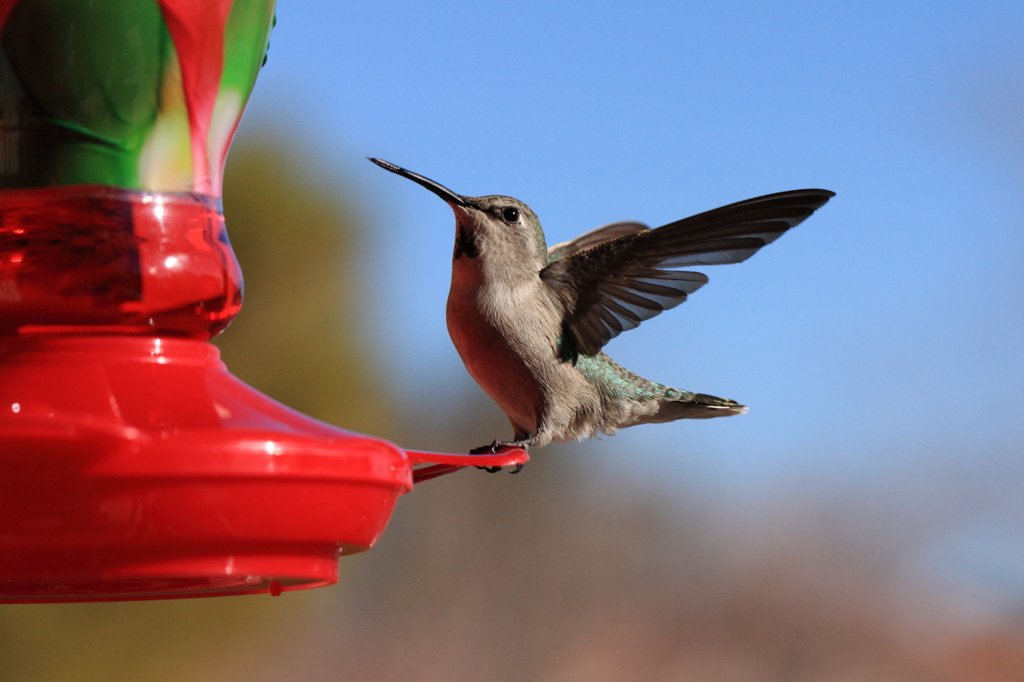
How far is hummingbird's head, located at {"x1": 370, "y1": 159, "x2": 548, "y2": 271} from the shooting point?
8.80 feet

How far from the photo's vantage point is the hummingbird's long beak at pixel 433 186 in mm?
2094

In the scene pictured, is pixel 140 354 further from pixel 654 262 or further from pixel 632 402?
pixel 632 402

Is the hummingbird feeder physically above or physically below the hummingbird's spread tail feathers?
above

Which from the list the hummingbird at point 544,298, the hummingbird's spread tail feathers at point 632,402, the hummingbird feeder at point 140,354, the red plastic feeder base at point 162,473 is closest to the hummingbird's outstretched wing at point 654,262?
the hummingbird at point 544,298

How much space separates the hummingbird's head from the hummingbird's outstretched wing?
11cm

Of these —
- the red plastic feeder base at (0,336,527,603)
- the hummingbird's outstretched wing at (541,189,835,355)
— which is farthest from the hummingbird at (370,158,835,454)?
the red plastic feeder base at (0,336,527,603)

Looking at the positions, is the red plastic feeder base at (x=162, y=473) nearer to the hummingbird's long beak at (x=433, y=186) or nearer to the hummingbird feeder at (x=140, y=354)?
the hummingbird feeder at (x=140, y=354)

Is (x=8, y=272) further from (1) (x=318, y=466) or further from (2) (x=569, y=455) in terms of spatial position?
(2) (x=569, y=455)

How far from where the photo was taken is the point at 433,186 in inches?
96.9

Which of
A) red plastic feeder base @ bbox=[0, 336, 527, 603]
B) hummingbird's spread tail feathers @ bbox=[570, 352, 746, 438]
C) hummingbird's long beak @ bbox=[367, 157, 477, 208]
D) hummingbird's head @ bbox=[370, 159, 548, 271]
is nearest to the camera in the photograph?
red plastic feeder base @ bbox=[0, 336, 527, 603]

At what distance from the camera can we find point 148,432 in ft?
3.79

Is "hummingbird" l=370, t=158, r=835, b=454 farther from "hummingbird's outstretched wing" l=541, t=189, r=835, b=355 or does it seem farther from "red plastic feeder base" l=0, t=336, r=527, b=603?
"red plastic feeder base" l=0, t=336, r=527, b=603

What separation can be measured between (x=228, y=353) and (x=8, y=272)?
26.6 ft

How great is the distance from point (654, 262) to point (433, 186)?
0.59 meters
